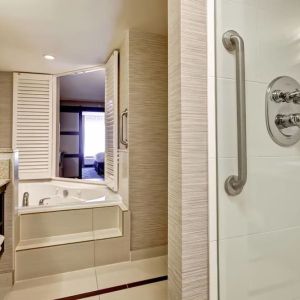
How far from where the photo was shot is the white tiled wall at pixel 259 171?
768 millimetres

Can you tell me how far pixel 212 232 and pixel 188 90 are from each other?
1.55ft

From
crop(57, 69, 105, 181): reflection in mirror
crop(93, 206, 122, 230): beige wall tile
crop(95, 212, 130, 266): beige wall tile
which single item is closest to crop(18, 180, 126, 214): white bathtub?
crop(93, 206, 122, 230): beige wall tile

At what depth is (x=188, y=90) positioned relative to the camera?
2.37 feet

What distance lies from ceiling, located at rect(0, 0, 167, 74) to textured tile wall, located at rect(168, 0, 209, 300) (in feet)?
3.87

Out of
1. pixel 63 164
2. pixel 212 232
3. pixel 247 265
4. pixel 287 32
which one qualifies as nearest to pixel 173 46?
pixel 287 32

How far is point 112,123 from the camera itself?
8.55 feet

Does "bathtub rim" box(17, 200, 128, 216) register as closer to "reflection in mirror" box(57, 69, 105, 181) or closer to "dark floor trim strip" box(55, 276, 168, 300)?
"dark floor trim strip" box(55, 276, 168, 300)

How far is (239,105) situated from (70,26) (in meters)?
1.80

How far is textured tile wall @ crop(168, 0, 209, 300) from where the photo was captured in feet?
2.34

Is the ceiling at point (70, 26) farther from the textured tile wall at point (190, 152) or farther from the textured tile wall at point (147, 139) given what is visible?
the textured tile wall at point (190, 152)

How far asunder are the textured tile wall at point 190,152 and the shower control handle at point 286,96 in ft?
1.10

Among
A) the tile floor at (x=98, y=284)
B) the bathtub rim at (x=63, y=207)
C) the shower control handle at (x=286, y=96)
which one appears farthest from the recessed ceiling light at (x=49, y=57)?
the shower control handle at (x=286, y=96)

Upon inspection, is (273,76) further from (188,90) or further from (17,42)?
(17,42)

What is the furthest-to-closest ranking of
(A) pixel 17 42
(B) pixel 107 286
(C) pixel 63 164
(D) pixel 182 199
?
(C) pixel 63 164 → (A) pixel 17 42 → (B) pixel 107 286 → (D) pixel 182 199
